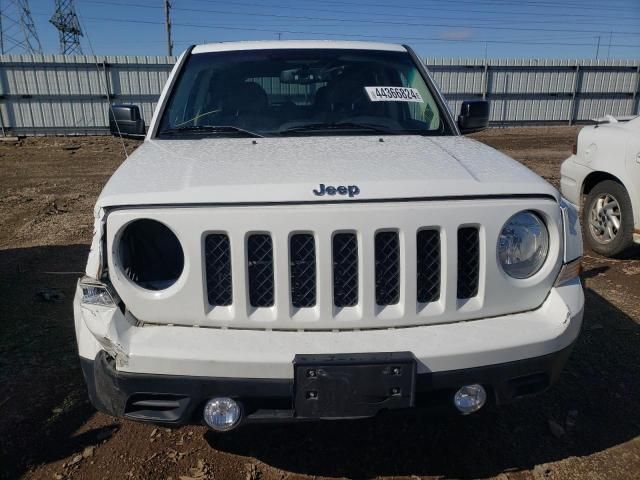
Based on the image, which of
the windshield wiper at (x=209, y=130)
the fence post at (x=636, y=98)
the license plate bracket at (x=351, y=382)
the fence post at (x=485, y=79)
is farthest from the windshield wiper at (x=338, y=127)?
the fence post at (x=636, y=98)

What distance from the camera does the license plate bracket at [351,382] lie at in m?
1.84

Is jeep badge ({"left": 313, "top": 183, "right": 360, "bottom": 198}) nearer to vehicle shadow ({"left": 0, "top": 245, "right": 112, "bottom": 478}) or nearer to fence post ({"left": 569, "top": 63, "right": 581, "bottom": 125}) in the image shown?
vehicle shadow ({"left": 0, "top": 245, "right": 112, "bottom": 478})

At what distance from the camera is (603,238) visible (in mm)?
5375

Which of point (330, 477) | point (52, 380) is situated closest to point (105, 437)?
point (52, 380)

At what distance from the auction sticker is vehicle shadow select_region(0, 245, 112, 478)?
2.38m

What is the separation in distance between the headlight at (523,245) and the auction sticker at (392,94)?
1.42 m

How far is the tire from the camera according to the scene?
4996mm

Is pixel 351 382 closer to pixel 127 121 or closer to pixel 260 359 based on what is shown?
pixel 260 359

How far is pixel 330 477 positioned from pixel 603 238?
4.27m

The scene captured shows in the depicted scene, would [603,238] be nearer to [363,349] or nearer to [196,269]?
[363,349]

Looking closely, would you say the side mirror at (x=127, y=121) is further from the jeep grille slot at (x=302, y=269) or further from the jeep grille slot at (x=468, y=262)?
the jeep grille slot at (x=468, y=262)

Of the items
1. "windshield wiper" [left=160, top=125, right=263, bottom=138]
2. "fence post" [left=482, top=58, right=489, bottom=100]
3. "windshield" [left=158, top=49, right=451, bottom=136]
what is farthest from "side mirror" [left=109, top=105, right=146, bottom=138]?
"fence post" [left=482, top=58, right=489, bottom=100]

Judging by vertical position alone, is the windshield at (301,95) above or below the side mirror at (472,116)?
above

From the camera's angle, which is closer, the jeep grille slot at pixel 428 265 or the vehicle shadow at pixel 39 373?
the jeep grille slot at pixel 428 265
